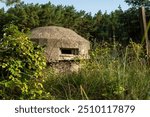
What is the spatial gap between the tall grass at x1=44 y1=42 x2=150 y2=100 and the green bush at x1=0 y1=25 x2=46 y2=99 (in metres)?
0.19

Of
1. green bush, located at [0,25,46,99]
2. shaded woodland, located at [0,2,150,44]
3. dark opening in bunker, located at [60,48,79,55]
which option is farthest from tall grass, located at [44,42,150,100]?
shaded woodland, located at [0,2,150,44]

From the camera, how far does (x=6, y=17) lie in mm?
34656

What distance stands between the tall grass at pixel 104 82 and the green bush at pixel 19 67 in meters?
0.19

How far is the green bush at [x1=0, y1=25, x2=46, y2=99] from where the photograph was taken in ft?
18.1

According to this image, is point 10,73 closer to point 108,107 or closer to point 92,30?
point 108,107

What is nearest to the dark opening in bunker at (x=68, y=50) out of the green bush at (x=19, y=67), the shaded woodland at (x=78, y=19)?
the green bush at (x=19, y=67)

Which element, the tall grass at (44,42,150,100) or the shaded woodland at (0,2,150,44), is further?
the shaded woodland at (0,2,150,44)

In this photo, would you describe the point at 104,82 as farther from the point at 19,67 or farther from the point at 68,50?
the point at 68,50

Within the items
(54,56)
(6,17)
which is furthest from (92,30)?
(54,56)

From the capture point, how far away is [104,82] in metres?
5.07

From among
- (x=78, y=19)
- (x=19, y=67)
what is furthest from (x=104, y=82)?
(x=78, y=19)

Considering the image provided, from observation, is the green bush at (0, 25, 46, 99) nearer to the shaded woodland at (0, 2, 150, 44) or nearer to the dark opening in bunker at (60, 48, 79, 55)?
the dark opening in bunker at (60, 48, 79, 55)

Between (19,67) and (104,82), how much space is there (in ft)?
4.37

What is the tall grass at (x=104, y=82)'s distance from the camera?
15.8ft
